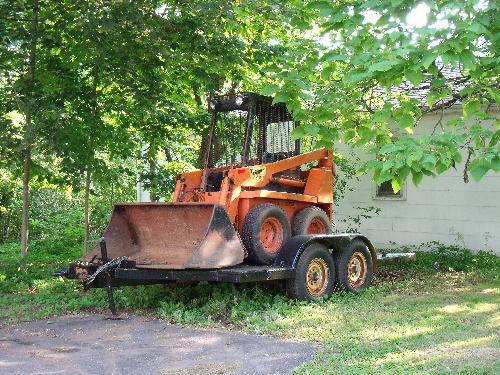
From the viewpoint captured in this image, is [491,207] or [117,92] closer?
[117,92]

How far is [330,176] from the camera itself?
10.4 m

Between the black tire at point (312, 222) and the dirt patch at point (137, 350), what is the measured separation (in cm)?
270

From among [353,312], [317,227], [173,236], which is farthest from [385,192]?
[173,236]

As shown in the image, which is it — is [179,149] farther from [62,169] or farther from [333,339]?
[333,339]

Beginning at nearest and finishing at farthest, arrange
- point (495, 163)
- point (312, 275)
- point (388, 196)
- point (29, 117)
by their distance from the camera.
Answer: point (495, 163) < point (312, 275) < point (29, 117) < point (388, 196)

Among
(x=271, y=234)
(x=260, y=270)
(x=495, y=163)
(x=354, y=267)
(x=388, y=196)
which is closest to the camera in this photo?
(x=495, y=163)

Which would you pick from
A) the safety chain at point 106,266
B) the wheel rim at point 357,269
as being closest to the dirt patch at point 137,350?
the safety chain at point 106,266

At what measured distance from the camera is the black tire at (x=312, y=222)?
32.0 ft

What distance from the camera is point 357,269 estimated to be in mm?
10055

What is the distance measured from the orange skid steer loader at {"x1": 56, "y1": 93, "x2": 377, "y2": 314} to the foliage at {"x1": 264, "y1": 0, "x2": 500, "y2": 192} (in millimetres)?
2175

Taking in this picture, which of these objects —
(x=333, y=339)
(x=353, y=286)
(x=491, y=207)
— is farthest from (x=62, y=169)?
(x=491, y=207)

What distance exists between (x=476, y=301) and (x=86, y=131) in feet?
21.5

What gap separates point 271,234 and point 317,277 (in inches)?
35.4

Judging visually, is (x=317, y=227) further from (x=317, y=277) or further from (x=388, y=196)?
(x=388, y=196)
